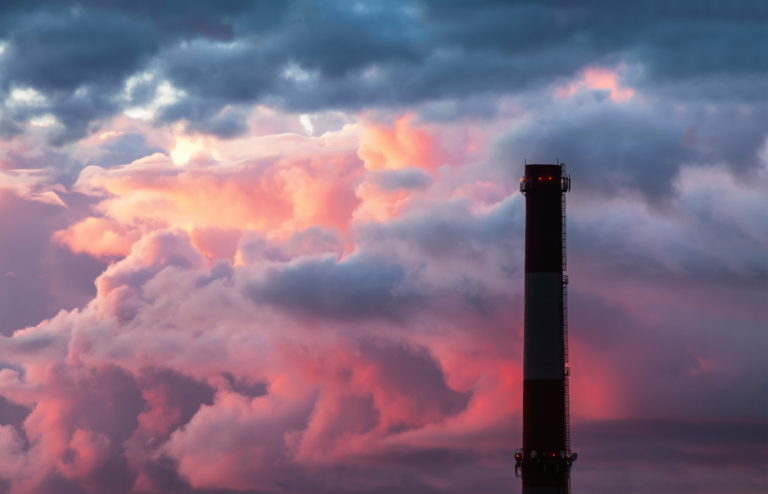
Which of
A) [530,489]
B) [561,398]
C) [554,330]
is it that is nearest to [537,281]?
[554,330]

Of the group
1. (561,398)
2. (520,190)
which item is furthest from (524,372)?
(520,190)

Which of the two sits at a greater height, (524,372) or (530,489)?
(524,372)

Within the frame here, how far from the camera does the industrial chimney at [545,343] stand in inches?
2835

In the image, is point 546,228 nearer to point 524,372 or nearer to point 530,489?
point 524,372

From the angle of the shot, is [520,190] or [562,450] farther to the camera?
[520,190]

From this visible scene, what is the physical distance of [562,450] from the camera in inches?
2840

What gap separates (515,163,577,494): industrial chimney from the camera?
72000 mm

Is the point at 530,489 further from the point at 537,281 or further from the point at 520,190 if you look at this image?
the point at 520,190

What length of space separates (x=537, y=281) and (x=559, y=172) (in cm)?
884

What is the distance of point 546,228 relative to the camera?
7444cm

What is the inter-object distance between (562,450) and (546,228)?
16.4 m

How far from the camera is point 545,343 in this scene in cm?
7294

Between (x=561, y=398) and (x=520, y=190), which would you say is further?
(x=520, y=190)

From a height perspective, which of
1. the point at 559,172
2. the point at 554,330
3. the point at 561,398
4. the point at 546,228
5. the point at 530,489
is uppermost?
the point at 559,172
